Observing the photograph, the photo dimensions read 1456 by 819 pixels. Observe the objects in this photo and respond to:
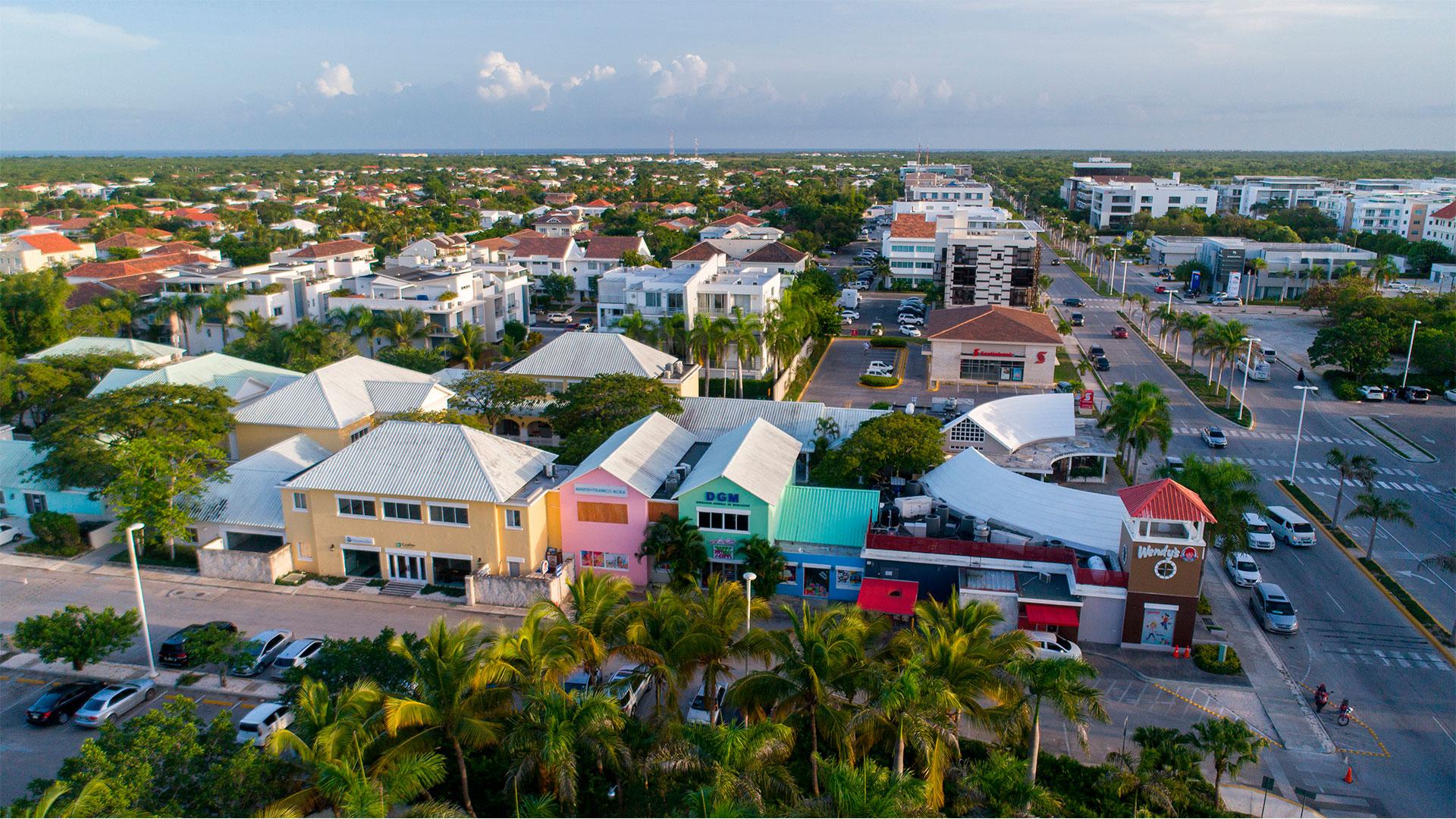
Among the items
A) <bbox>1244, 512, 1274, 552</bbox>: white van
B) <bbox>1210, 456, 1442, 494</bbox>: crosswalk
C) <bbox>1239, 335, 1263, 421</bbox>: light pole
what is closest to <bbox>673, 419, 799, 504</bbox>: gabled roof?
<bbox>1244, 512, 1274, 552</bbox>: white van

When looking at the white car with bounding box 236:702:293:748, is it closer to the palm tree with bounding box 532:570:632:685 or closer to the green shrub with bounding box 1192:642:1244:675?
the palm tree with bounding box 532:570:632:685

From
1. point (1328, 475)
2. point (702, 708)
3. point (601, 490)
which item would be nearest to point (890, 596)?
point (702, 708)

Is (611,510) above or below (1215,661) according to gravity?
above

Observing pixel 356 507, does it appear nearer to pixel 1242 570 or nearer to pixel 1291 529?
pixel 1242 570

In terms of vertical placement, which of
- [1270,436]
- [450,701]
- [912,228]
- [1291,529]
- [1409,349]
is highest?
[912,228]

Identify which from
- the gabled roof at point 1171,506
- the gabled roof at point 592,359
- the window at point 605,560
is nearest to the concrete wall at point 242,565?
the window at point 605,560
